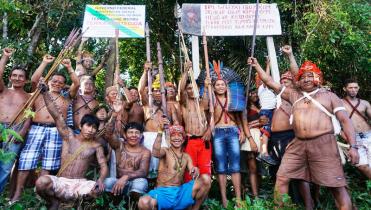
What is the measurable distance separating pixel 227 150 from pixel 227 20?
2499 mm

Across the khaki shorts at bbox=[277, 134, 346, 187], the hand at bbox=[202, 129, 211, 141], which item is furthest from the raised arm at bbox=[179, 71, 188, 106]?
the khaki shorts at bbox=[277, 134, 346, 187]

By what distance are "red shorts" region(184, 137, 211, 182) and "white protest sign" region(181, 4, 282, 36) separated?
7.04 feet

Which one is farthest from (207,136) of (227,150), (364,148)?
(364,148)

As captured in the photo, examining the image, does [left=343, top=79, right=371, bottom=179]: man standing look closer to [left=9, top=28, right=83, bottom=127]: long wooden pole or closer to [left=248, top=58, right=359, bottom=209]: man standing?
[left=248, top=58, right=359, bottom=209]: man standing

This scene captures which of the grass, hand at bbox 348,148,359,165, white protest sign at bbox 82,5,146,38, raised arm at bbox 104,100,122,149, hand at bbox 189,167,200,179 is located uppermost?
white protest sign at bbox 82,5,146,38

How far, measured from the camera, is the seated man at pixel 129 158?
203 inches

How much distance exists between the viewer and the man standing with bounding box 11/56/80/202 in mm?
5363

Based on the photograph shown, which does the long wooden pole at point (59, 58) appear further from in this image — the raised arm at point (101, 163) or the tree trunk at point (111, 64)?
the tree trunk at point (111, 64)

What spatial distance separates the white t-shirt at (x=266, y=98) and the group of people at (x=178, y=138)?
2cm

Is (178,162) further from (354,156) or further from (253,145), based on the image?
(354,156)

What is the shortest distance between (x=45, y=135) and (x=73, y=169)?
0.77 meters

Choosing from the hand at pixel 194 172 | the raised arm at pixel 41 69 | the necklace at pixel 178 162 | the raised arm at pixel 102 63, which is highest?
the raised arm at pixel 102 63

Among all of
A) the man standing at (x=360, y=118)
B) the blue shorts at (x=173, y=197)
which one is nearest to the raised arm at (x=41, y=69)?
the blue shorts at (x=173, y=197)

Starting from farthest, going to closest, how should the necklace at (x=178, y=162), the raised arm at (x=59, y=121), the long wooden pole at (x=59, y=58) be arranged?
the necklace at (x=178, y=162) → the raised arm at (x=59, y=121) → the long wooden pole at (x=59, y=58)
